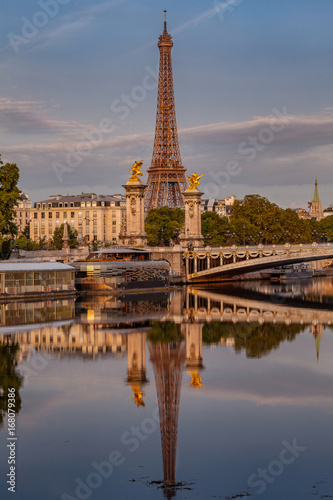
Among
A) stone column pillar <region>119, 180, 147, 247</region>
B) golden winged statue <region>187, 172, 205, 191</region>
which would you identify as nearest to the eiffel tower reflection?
stone column pillar <region>119, 180, 147, 247</region>

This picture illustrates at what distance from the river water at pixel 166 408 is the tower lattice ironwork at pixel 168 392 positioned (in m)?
0.04

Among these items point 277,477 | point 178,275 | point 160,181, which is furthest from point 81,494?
point 160,181

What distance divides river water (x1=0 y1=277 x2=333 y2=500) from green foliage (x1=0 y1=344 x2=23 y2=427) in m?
0.04

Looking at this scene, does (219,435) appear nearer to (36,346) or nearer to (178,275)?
(36,346)

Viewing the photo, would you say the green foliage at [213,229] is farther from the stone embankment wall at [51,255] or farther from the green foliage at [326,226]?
the green foliage at [326,226]

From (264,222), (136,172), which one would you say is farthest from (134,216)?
(264,222)

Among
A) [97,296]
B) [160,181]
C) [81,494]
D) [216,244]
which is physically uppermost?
[160,181]

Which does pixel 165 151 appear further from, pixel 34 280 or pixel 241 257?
pixel 34 280

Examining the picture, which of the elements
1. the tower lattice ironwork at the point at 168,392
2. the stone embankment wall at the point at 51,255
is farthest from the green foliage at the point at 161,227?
the tower lattice ironwork at the point at 168,392

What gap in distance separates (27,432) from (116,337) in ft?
55.3

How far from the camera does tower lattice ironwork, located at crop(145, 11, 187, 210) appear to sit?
400 ft

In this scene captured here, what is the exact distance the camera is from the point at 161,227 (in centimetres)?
10238

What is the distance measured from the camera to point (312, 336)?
128 ft

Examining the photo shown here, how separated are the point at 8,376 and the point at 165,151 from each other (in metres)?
97.8
